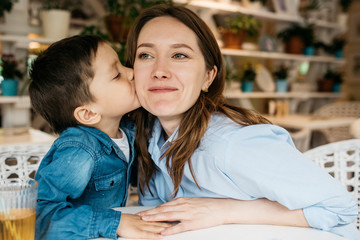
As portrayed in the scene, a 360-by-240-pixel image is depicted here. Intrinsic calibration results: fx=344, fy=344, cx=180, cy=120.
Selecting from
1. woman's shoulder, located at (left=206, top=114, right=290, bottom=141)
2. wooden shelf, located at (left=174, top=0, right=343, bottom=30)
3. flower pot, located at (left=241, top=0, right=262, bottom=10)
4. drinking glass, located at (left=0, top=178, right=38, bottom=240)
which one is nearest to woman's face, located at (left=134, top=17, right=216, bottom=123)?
woman's shoulder, located at (left=206, top=114, right=290, bottom=141)

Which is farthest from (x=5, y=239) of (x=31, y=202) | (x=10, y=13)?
(x=10, y=13)

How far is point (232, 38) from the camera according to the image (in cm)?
382

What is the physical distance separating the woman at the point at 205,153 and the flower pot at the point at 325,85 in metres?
4.10

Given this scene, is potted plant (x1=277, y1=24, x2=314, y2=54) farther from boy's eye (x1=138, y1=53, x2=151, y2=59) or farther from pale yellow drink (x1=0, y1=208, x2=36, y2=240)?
pale yellow drink (x1=0, y1=208, x2=36, y2=240)

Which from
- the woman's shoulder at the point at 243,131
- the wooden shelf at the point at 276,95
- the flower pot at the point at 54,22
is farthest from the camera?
the wooden shelf at the point at 276,95

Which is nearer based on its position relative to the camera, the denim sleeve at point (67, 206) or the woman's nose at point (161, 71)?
the denim sleeve at point (67, 206)

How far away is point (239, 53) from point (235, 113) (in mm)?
2906

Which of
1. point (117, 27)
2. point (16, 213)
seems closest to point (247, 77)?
point (117, 27)

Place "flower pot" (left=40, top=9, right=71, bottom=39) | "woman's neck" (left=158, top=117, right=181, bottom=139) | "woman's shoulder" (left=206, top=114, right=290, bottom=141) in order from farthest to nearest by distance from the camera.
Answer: "flower pot" (left=40, top=9, right=71, bottom=39) → "woman's neck" (left=158, top=117, right=181, bottom=139) → "woman's shoulder" (left=206, top=114, right=290, bottom=141)

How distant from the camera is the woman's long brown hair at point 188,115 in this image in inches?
40.3

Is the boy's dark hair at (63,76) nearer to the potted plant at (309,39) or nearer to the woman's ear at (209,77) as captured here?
the woman's ear at (209,77)

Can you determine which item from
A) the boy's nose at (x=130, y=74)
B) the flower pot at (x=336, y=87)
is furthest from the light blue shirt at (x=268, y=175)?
the flower pot at (x=336, y=87)

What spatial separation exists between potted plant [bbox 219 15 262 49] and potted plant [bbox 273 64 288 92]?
2.43 feet

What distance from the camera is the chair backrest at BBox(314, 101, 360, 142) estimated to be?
4.18m
